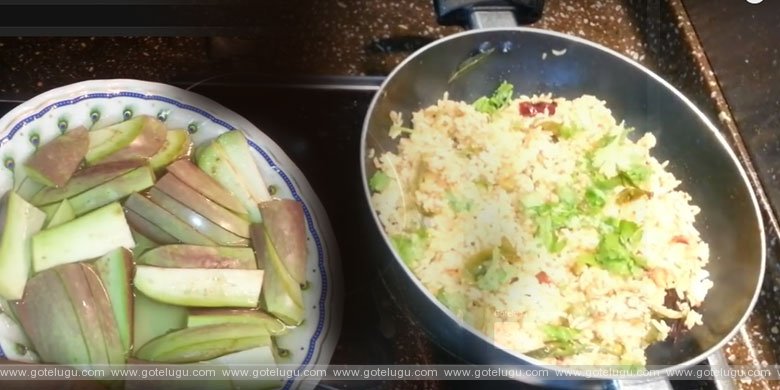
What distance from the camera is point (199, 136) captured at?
2.56ft

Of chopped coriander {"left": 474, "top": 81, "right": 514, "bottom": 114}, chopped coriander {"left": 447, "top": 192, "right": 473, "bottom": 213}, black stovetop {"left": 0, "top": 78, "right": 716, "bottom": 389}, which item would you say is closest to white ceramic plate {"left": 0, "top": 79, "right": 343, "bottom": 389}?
black stovetop {"left": 0, "top": 78, "right": 716, "bottom": 389}

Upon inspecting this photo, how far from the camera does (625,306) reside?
2.35 feet

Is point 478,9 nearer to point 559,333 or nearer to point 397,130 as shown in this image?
point 397,130

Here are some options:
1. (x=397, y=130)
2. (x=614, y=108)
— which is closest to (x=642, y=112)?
(x=614, y=108)

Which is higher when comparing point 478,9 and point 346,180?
point 478,9

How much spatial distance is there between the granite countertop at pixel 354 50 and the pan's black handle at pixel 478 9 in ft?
0.41

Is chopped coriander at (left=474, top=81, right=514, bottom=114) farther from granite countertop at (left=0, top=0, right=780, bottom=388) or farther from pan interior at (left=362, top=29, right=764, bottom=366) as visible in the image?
granite countertop at (left=0, top=0, right=780, bottom=388)

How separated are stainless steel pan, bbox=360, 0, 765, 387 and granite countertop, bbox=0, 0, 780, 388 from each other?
8 centimetres

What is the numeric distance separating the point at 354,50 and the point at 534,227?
13.0 inches

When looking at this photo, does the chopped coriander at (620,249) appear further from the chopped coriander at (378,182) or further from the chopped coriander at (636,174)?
the chopped coriander at (378,182)

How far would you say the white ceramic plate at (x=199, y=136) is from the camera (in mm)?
691

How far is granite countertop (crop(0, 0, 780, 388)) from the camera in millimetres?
806

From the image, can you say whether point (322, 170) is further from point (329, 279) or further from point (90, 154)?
point (90, 154)

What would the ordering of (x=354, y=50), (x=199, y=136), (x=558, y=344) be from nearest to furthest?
(x=558, y=344)
(x=199, y=136)
(x=354, y=50)
